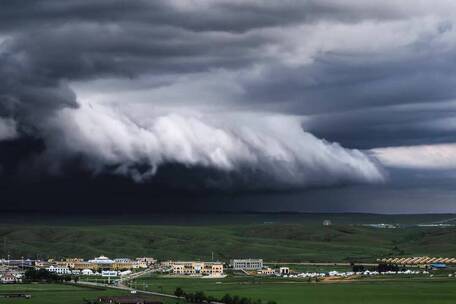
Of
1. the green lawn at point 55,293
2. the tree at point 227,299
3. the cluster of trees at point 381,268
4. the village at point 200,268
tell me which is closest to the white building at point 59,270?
the village at point 200,268

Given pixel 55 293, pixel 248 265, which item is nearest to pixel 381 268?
pixel 248 265

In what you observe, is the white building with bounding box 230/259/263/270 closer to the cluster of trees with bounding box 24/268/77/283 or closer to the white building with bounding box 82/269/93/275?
the white building with bounding box 82/269/93/275

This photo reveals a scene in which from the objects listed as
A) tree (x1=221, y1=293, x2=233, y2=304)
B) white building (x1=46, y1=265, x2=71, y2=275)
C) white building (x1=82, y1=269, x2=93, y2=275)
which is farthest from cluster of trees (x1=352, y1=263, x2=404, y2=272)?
tree (x1=221, y1=293, x2=233, y2=304)

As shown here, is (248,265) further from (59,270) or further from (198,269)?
(59,270)

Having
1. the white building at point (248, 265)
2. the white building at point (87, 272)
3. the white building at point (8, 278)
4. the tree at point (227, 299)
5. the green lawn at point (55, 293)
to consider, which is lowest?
the tree at point (227, 299)

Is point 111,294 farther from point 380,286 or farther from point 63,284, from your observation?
point 380,286

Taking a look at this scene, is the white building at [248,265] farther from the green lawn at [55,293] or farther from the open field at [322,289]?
the green lawn at [55,293]

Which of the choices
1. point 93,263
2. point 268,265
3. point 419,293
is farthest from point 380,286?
point 93,263
